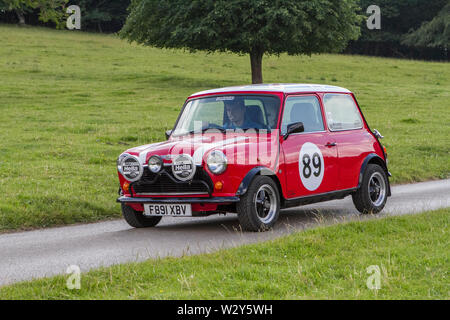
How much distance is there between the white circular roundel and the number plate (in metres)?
1.71

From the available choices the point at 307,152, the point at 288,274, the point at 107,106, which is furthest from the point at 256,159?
the point at 107,106

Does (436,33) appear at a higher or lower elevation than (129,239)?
higher

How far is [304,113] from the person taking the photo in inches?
390

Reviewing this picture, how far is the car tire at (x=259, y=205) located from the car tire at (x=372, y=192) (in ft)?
6.12

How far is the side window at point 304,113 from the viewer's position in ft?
31.6

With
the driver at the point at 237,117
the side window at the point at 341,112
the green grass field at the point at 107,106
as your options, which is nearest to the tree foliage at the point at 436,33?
the green grass field at the point at 107,106

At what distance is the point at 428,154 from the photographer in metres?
18.3

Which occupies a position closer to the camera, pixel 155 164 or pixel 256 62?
pixel 155 164

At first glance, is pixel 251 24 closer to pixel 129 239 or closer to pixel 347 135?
pixel 347 135

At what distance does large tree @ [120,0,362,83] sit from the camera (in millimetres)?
33031

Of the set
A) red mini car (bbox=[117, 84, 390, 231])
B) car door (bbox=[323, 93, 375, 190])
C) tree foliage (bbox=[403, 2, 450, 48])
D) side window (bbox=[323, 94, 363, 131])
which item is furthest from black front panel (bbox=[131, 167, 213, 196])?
tree foliage (bbox=[403, 2, 450, 48])

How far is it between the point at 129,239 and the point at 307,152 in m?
2.71

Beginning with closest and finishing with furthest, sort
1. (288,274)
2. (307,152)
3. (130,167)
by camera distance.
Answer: (288,274) < (130,167) < (307,152)
